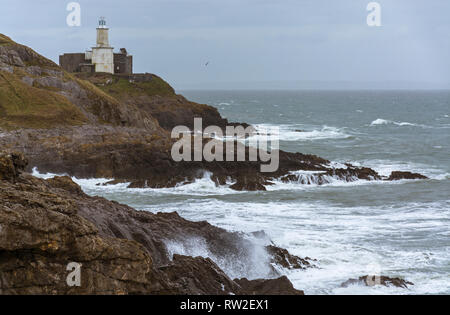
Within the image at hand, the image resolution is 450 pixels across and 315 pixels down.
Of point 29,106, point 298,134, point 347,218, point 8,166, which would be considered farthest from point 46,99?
point 298,134

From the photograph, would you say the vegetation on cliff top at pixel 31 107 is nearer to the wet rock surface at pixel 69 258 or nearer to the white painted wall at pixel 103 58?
the wet rock surface at pixel 69 258

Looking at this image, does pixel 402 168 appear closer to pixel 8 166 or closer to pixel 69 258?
pixel 8 166

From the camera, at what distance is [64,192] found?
16.5 metres

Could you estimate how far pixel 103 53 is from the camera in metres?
73.6

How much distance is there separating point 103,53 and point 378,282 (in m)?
62.5

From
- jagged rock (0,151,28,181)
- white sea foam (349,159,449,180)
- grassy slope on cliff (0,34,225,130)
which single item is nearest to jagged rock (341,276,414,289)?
jagged rock (0,151,28,181)

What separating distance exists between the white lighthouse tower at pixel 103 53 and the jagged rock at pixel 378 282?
60459mm

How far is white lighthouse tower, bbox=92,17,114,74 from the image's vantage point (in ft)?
235

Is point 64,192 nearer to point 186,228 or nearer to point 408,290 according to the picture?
point 186,228

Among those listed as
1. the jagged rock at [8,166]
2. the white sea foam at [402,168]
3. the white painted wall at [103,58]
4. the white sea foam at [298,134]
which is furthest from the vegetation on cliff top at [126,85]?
the jagged rock at [8,166]

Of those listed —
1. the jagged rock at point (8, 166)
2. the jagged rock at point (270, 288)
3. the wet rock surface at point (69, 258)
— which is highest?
the jagged rock at point (8, 166)

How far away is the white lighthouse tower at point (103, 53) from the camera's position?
7169 cm

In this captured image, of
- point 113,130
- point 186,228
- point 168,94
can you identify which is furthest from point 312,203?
point 168,94

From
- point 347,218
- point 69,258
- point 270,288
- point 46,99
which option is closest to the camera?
point 69,258
